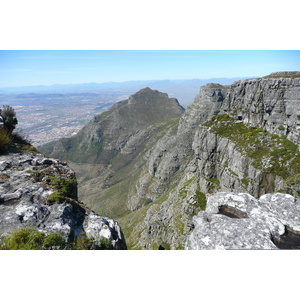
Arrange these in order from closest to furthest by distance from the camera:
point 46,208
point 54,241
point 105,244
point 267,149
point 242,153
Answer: point 54,241
point 105,244
point 46,208
point 267,149
point 242,153

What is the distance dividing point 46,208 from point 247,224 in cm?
953

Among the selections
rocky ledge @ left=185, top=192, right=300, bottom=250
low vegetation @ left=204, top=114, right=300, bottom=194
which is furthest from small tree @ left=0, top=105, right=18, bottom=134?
low vegetation @ left=204, top=114, right=300, bottom=194

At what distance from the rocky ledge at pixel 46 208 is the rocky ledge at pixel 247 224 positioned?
13.5 feet

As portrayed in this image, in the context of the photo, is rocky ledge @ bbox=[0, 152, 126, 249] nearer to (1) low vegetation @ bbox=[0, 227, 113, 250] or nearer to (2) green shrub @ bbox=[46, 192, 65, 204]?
(2) green shrub @ bbox=[46, 192, 65, 204]

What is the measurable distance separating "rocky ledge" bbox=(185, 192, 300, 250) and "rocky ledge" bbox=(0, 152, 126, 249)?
4.13 metres

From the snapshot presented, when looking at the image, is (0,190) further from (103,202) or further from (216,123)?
(103,202)

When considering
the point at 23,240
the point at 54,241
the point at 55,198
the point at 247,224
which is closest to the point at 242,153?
the point at 247,224

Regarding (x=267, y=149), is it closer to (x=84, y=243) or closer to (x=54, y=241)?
(x=84, y=243)

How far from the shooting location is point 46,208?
9.16 m

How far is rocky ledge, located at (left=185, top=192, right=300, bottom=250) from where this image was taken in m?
7.71

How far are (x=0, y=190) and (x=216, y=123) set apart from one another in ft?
198

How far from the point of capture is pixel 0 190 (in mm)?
10125

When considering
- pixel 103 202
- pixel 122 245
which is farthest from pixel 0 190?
pixel 103 202

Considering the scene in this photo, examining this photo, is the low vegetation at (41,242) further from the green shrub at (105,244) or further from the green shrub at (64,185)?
the green shrub at (64,185)
